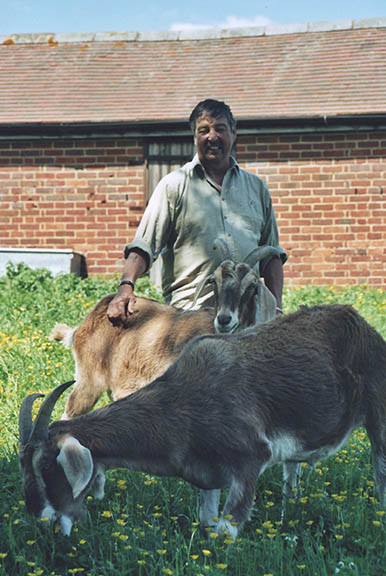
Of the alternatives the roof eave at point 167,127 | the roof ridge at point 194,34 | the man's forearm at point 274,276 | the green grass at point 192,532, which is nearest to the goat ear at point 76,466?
the green grass at point 192,532

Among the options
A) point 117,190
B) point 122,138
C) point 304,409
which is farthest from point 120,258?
point 304,409

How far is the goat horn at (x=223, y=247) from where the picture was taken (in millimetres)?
4719

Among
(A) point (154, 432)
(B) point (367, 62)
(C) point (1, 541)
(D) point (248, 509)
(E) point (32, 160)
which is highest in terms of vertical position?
(B) point (367, 62)

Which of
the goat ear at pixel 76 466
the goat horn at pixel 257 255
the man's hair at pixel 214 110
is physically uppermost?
the man's hair at pixel 214 110

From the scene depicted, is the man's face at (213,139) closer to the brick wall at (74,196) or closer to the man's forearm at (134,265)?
the man's forearm at (134,265)

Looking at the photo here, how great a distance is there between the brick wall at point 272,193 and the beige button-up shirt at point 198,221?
8493mm

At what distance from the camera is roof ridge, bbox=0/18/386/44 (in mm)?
16484

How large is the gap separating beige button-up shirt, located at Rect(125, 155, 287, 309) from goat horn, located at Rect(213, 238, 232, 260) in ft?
0.57

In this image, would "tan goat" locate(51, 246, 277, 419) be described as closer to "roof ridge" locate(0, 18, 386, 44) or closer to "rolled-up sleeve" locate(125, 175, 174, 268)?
"rolled-up sleeve" locate(125, 175, 174, 268)

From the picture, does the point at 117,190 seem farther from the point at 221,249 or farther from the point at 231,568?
the point at 231,568

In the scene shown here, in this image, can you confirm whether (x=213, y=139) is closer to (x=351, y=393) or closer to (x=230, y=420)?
(x=351, y=393)

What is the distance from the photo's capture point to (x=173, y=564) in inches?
128

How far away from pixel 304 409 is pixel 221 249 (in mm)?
1446

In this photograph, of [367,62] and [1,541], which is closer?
[1,541]
